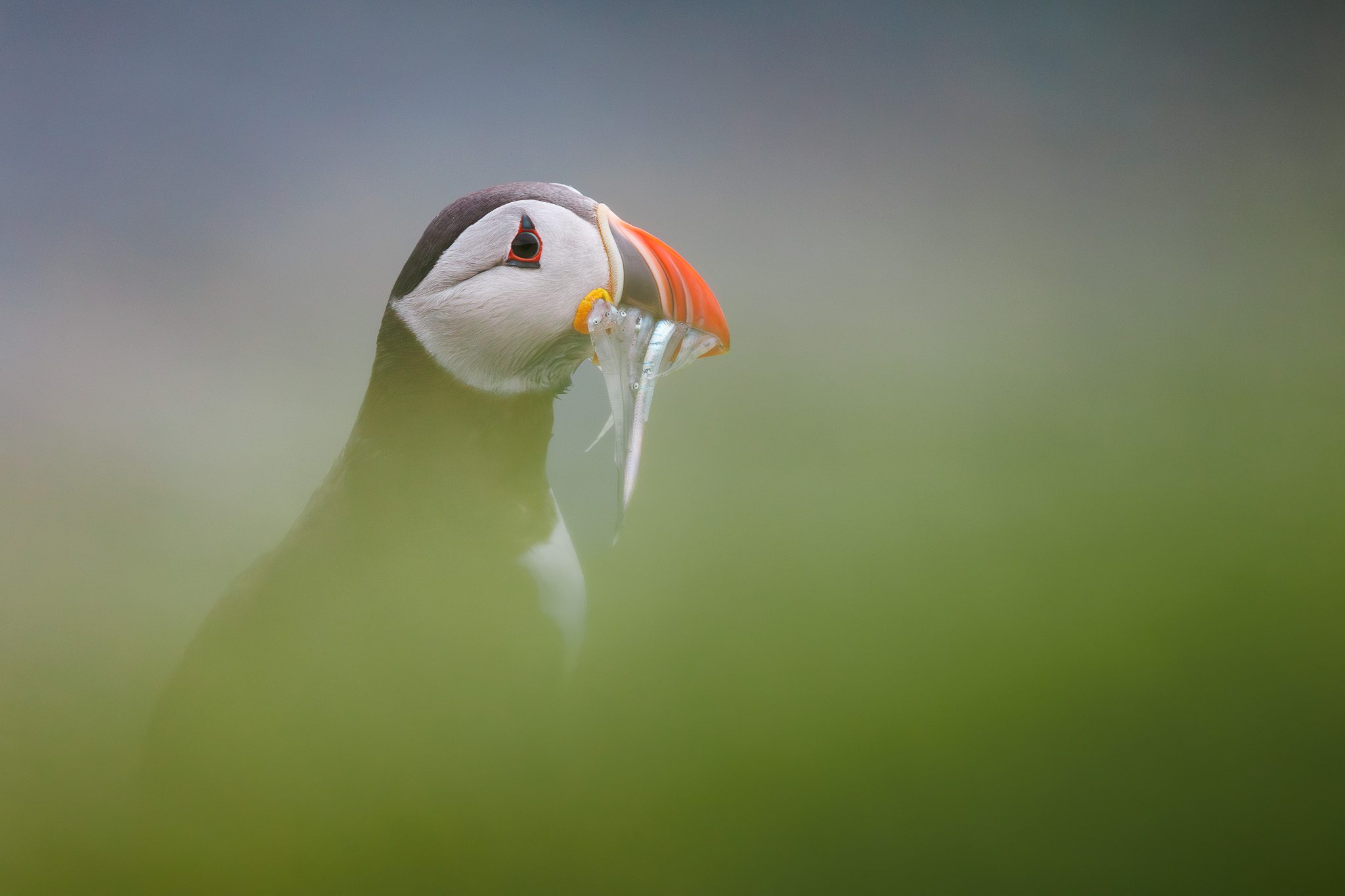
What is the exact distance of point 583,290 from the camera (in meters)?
1.05

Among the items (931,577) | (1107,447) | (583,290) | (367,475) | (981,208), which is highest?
(981,208)

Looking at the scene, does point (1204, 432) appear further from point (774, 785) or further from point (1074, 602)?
point (774, 785)

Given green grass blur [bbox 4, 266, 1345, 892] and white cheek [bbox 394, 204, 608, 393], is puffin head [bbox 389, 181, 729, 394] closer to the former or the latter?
white cheek [bbox 394, 204, 608, 393]

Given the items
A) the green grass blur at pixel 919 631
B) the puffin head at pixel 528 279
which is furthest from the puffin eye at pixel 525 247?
the green grass blur at pixel 919 631

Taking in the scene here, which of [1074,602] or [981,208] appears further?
[981,208]

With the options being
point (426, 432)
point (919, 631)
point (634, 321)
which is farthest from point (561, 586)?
Answer: point (919, 631)

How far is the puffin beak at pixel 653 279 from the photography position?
1.06 metres

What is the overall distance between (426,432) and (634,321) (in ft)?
1.23

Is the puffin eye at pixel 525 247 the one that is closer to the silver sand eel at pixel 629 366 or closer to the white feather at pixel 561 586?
the silver sand eel at pixel 629 366

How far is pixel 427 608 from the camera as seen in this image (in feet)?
3.52

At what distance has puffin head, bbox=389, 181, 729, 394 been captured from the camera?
105 centimetres

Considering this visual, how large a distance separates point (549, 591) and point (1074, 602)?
0.90 meters

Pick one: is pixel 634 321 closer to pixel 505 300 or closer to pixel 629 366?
pixel 629 366

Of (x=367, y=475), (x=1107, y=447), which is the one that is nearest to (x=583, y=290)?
(x=367, y=475)
